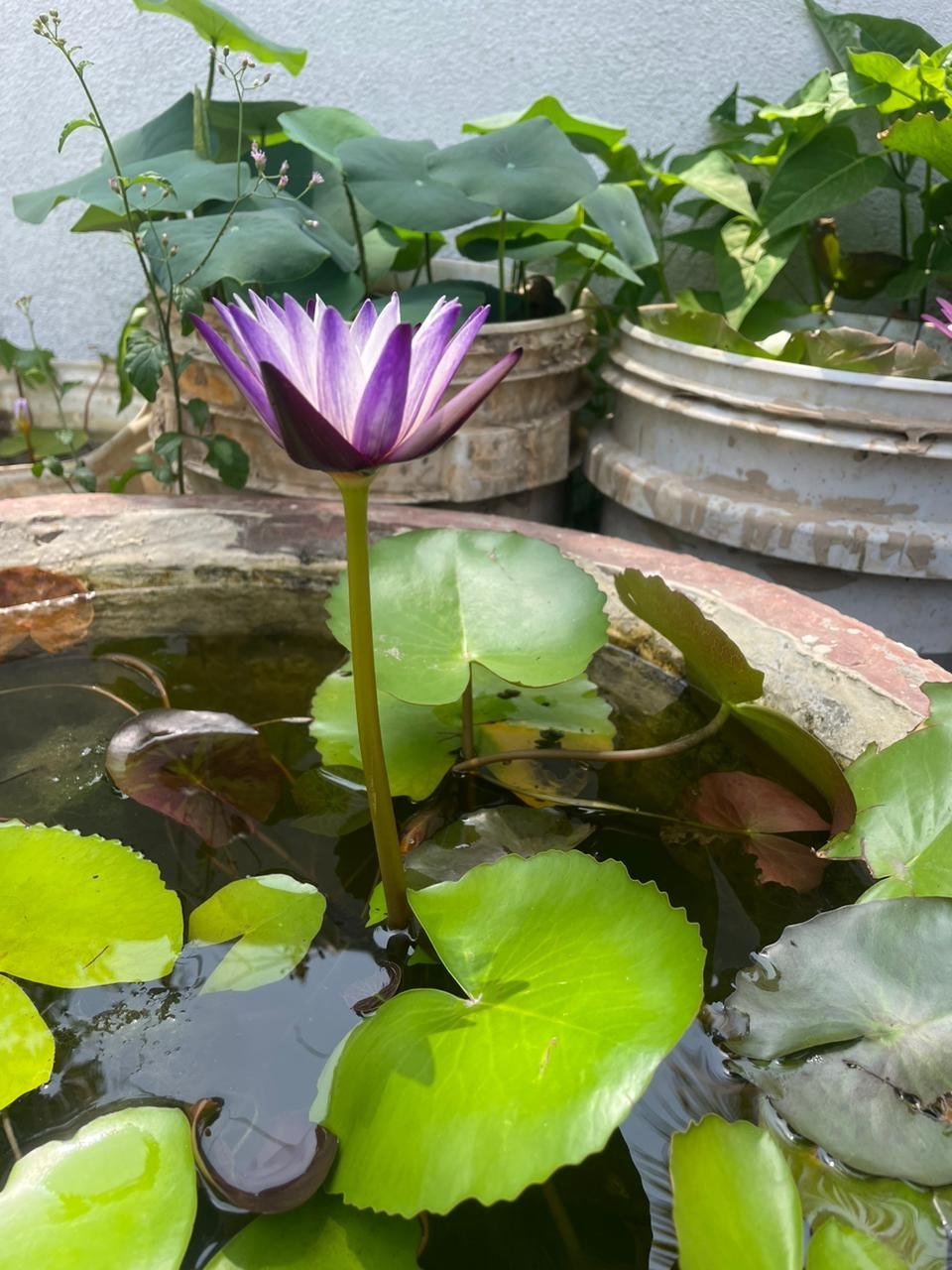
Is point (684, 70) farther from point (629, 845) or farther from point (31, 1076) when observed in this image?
point (31, 1076)

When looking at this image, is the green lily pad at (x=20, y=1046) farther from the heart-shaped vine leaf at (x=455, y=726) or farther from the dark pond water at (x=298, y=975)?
the heart-shaped vine leaf at (x=455, y=726)

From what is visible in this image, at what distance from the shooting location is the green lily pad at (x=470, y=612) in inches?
29.2

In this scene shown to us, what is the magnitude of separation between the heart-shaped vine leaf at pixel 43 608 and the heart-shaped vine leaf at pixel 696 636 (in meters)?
0.59

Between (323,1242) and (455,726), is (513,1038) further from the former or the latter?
(455,726)

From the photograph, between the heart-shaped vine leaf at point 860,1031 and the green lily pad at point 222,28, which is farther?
the green lily pad at point 222,28

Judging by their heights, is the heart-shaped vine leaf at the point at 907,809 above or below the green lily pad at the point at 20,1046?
above

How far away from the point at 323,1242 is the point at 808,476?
3.58 feet

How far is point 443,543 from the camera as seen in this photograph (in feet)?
2.79

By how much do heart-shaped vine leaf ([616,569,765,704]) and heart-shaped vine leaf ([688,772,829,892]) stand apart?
0.07m

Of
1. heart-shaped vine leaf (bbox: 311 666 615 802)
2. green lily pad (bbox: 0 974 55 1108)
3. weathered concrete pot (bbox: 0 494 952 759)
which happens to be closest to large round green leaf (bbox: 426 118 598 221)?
weathered concrete pot (bbox: 0 494 952 759)

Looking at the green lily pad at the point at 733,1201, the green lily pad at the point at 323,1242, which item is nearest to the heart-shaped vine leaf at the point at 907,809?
the green lily pad at the point at 733,1201

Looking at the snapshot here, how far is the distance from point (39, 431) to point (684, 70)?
1.50 meters

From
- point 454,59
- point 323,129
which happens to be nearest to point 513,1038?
point 323,129

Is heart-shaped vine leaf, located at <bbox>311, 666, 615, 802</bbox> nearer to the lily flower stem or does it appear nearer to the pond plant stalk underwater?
the pond plant stalk underwater
